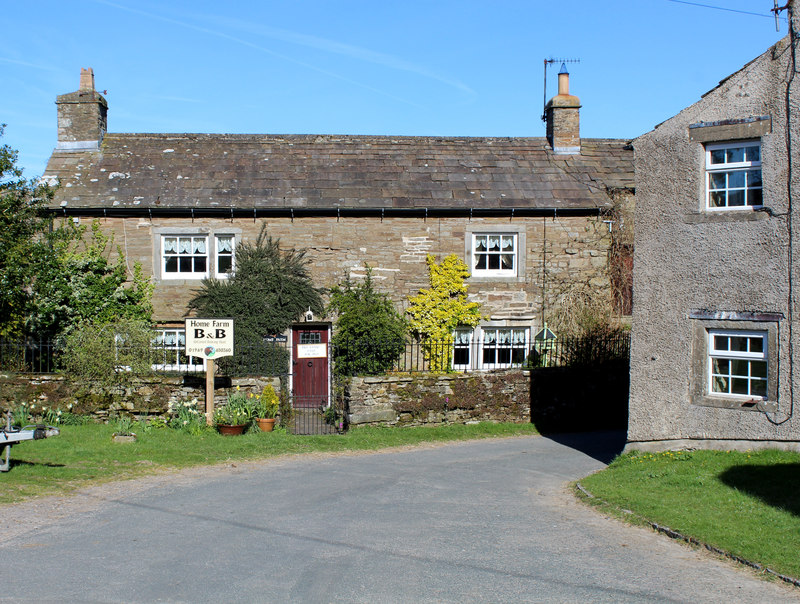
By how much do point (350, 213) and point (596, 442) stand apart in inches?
335

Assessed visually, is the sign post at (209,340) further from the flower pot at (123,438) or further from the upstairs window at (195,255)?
the upstairs window at (195,255)

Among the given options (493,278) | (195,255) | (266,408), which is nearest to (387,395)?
(266,408)

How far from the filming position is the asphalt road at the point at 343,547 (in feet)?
20.7

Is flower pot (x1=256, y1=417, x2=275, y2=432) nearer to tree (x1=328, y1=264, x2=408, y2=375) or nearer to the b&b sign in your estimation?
the b&b sign

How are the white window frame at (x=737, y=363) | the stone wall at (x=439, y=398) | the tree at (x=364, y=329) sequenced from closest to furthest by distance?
1. the white window frame at (x=737, y=363)
2. the stone wall at (x=439, y=398)
3. the tree at (x=364, y=329)

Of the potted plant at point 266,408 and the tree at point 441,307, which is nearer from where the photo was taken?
the potted plant at point 266,408

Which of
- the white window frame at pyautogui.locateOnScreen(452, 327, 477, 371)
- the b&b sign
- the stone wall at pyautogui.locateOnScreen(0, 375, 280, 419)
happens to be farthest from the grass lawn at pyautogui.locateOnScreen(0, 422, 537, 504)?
the white window frame at pyautogui.locateOnScreen(452, 327, 477, 371)

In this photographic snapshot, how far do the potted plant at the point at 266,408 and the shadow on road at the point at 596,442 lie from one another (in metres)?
5.88

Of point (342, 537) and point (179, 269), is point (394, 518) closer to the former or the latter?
point (342, 537)

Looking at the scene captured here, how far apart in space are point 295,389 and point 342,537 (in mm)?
11410

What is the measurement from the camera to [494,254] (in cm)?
1969

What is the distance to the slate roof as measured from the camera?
1908cm

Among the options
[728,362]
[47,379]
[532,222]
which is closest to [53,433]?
[47,379]

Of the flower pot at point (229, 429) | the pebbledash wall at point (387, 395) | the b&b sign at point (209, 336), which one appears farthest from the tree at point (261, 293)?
the flower pot at point (229, 429)
